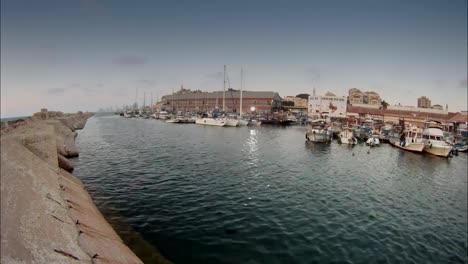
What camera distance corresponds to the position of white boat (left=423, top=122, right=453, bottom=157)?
44.8 m

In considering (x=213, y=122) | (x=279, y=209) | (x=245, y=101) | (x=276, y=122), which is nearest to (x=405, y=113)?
(x=276, y=122)

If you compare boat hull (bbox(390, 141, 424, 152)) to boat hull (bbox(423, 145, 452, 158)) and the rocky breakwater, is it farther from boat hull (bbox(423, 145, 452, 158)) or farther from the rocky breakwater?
the rocky breakwater

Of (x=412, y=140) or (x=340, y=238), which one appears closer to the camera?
(x=340, y=238)

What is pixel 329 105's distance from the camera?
13775 centimetres

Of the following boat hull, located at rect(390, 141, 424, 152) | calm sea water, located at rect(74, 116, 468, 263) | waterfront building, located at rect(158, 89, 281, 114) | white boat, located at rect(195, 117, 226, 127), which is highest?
waterfront building, located at rect(158, 89, 281, 114)

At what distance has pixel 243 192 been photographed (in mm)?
19188

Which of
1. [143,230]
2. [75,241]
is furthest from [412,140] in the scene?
[75,241]

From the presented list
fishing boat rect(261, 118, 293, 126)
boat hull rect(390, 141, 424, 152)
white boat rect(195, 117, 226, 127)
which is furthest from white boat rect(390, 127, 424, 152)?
fishing boat rect(261, 118, 293, 126)

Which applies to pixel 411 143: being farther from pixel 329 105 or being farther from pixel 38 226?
pixel 329 105

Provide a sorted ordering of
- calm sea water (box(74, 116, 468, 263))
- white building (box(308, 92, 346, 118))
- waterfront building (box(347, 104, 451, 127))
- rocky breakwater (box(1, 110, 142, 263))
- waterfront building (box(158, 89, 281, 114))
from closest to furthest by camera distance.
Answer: rocky breakwater (box(1, 110, 142, 263)), calm sea water (box(74, 116, 468, 263)), waterfront building (box(347, 104, 451, 127)), white building (box(308, 92, 346, 118)), waterfront building (box(158, 89, 281, 114))

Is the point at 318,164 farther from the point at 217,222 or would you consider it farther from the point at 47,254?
the point at 47,254

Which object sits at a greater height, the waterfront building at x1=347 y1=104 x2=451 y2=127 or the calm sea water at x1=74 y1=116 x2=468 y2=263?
the waterfront building at x1=347 y1=104 x2=451 y2=127

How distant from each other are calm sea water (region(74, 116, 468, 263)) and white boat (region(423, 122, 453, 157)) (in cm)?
1832

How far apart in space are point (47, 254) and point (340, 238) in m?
12.8
